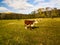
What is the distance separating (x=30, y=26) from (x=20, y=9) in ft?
1.20

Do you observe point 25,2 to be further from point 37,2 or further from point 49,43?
point 49,43

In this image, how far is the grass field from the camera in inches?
78.6

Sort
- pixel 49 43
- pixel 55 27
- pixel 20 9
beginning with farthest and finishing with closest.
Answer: pixel 20 9
pixel 55 27
pixel 49 43

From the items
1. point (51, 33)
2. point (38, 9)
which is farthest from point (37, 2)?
point (51, 33)

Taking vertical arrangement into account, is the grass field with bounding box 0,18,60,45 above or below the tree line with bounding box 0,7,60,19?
below

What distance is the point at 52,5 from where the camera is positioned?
7.22ft

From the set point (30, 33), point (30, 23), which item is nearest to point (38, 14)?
point (30, 23)

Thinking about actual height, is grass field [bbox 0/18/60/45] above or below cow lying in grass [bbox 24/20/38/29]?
below

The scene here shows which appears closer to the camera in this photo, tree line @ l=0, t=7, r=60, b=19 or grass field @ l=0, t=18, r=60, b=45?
grass field @ l=0, t=18, r=60, b=45

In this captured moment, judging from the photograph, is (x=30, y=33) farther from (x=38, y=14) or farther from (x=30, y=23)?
(x=38, y=14)

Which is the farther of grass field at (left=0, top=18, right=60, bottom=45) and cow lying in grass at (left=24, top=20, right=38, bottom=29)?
cow lying in grass at (left=24, top=20, right=38, bottom=29)

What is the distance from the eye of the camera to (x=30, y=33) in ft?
6.86

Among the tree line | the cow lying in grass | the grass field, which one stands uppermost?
the tree line

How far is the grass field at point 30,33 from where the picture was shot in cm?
200
